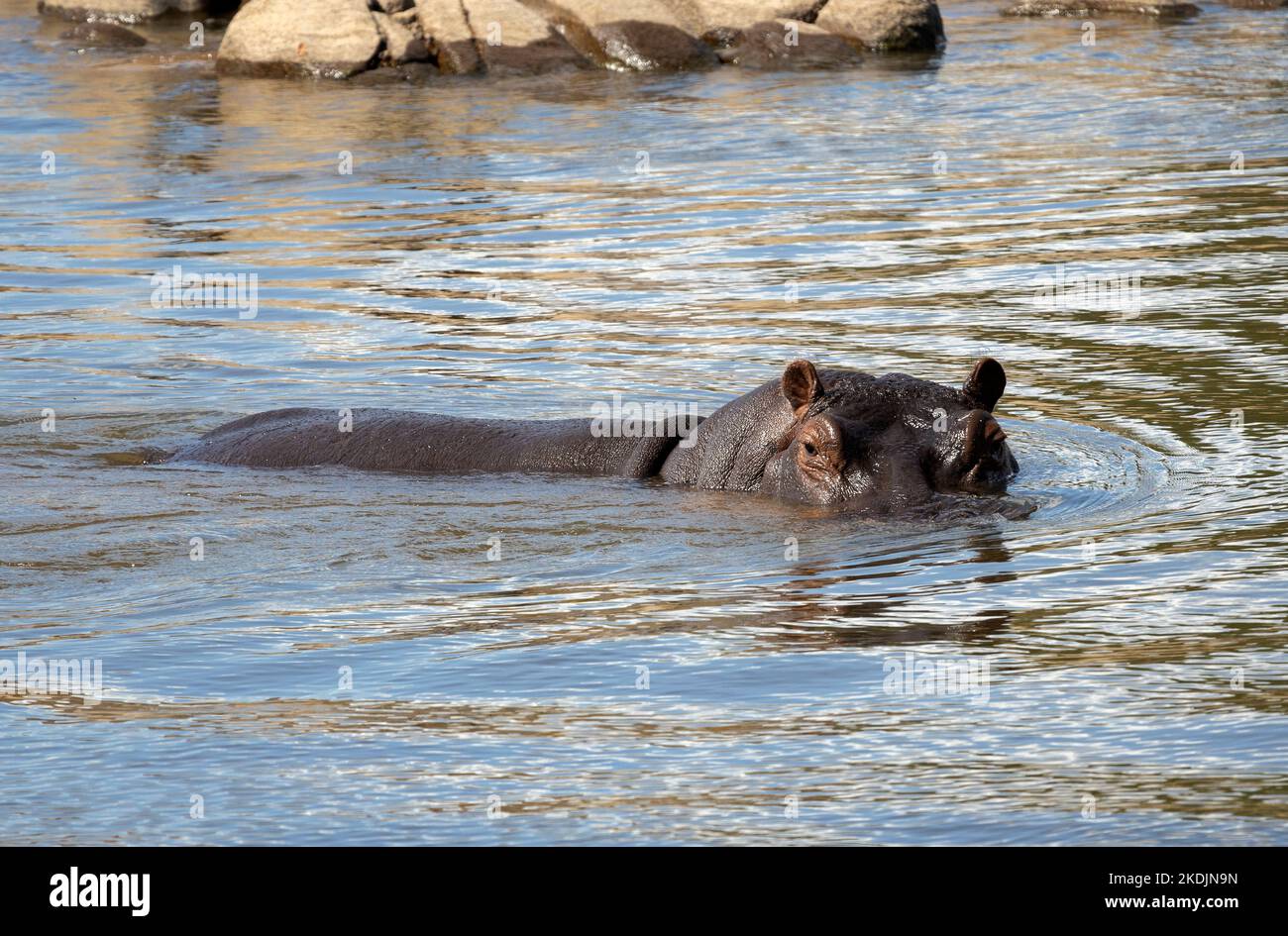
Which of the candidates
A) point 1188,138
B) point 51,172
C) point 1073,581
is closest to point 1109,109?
point 1188,138

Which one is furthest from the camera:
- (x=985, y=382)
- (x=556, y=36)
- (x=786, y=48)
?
(x=786, y=48)

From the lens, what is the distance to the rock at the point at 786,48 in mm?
26703

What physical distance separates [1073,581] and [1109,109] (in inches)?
615

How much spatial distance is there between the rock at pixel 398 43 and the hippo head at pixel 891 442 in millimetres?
18793

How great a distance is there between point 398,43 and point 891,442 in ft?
63.3

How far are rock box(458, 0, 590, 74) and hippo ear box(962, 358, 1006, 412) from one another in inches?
734

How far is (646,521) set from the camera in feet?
27.8

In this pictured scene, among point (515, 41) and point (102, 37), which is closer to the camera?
point (515, 41)

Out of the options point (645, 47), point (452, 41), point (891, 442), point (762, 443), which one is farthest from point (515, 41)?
point (891, 442)

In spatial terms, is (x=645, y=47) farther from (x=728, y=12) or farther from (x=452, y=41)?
(x=452, y=41)

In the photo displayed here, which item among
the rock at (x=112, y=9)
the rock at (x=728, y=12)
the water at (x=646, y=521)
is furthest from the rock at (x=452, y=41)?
the rock at (x=112, y=9)

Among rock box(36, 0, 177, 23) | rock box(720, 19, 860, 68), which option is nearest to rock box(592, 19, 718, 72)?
rock box(720, 19, 860, 68)

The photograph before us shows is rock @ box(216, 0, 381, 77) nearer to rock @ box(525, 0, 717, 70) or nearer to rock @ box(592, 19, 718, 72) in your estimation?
rock @ box(525, 0, 717, 70)
